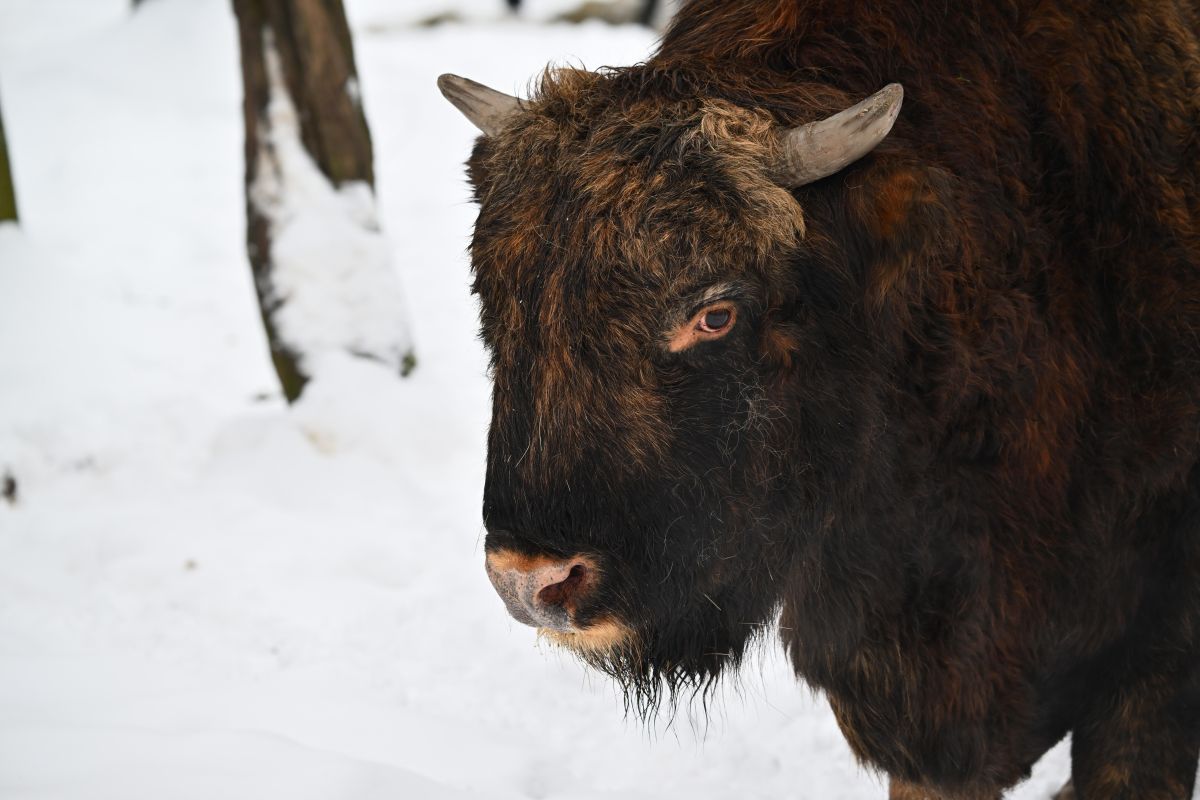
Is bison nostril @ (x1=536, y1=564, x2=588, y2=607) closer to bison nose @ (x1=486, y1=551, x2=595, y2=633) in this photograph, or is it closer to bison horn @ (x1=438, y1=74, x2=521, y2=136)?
bison nose @ (x1=486, y1=551, x2=595, y2=633)

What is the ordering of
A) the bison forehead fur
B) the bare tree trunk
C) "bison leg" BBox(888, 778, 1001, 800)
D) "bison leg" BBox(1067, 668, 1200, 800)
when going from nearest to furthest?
the bison forehead fur < "bison leg" BBox(1067, 668, 1200, 800) < "bison leg" BBox(888, 778, 1001, 800) < the bare tree trunk

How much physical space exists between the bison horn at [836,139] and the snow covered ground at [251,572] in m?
2.38

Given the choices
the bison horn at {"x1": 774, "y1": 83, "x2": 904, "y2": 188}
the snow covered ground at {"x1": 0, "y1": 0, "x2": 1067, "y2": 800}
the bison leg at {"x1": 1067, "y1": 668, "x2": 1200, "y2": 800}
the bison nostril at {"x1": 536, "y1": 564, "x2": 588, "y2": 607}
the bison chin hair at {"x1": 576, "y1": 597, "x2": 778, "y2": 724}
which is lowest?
the snow covered ground at {"x1": 0, "y1": 0, "x2": 1067, "y2": 800}

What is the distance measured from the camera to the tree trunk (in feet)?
22.7

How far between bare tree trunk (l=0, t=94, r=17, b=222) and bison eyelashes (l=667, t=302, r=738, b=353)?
5897 mm

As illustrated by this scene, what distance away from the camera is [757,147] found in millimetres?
2879

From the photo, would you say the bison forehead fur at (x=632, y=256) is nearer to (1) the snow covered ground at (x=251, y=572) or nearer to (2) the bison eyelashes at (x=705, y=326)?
(2) the bison eyelashes at (x=705, y=326)

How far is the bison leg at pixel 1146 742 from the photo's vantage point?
11.7 ft

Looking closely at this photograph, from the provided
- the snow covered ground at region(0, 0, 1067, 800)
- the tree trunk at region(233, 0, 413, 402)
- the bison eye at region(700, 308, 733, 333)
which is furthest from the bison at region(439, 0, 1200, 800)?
the tree trunk at region(233, 0, 413, 402)

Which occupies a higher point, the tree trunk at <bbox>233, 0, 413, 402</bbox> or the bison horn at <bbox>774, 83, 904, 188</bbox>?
the bison horn at <bbox>774, 83, 904, 188</bbox>

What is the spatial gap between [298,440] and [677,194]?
4.45m

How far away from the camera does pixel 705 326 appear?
288cm

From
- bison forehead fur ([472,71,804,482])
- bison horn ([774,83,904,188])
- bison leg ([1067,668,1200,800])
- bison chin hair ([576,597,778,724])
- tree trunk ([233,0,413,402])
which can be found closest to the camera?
bison horn ([774,83,904,188])

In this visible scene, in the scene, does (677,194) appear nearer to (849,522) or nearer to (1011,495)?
(849,522)
